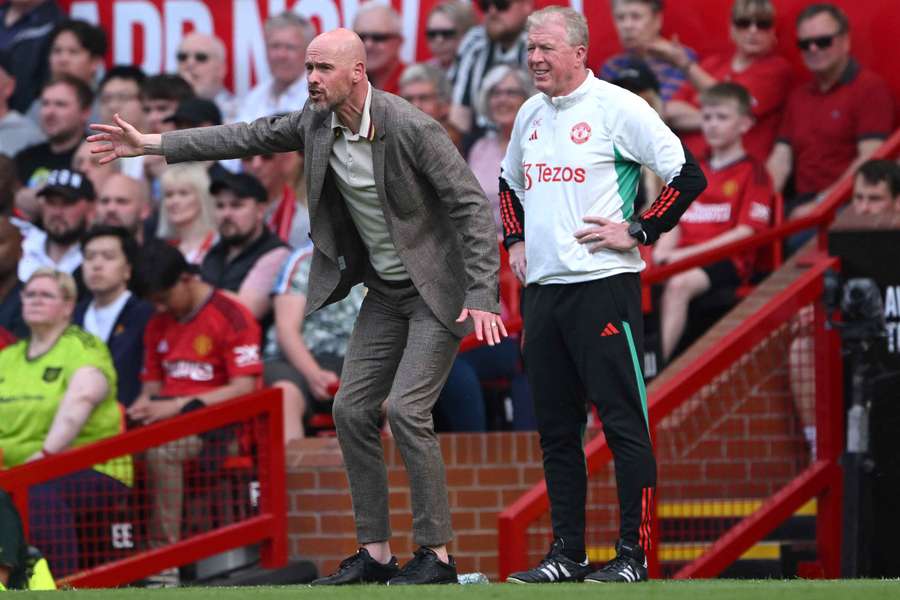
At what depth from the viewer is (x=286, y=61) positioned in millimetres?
11328

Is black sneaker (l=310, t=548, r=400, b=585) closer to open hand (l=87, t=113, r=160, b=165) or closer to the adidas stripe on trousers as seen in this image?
the adidas stripe on trousers

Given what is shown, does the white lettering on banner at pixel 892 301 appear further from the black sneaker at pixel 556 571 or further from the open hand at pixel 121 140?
the open hand at pixel 121 140

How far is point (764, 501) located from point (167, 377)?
299 centimetres

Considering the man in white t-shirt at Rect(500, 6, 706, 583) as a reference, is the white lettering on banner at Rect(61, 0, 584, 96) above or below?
above

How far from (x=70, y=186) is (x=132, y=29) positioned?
248 cm

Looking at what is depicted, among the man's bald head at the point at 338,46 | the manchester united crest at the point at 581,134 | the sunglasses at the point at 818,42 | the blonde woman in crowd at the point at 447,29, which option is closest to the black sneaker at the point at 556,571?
the manchester united crest at the point at 581,134

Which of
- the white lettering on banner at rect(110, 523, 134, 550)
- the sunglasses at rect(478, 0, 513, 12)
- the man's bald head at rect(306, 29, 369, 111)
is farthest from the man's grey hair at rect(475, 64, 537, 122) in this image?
the man's bald head at rect(306, 29, 369, 111)

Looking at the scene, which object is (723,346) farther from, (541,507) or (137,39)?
(137,39)

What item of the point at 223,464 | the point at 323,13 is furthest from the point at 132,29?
the point at 223,464

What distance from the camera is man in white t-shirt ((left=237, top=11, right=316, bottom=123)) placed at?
Answer: 11336 mm

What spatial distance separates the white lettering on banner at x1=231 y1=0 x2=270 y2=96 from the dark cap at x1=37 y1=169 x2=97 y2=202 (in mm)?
2080

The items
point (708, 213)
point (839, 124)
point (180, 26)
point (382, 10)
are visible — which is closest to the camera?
point (708, 213)

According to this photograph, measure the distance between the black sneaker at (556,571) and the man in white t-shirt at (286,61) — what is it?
19.1ft

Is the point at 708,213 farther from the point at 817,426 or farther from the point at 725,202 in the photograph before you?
the point at 817,426
